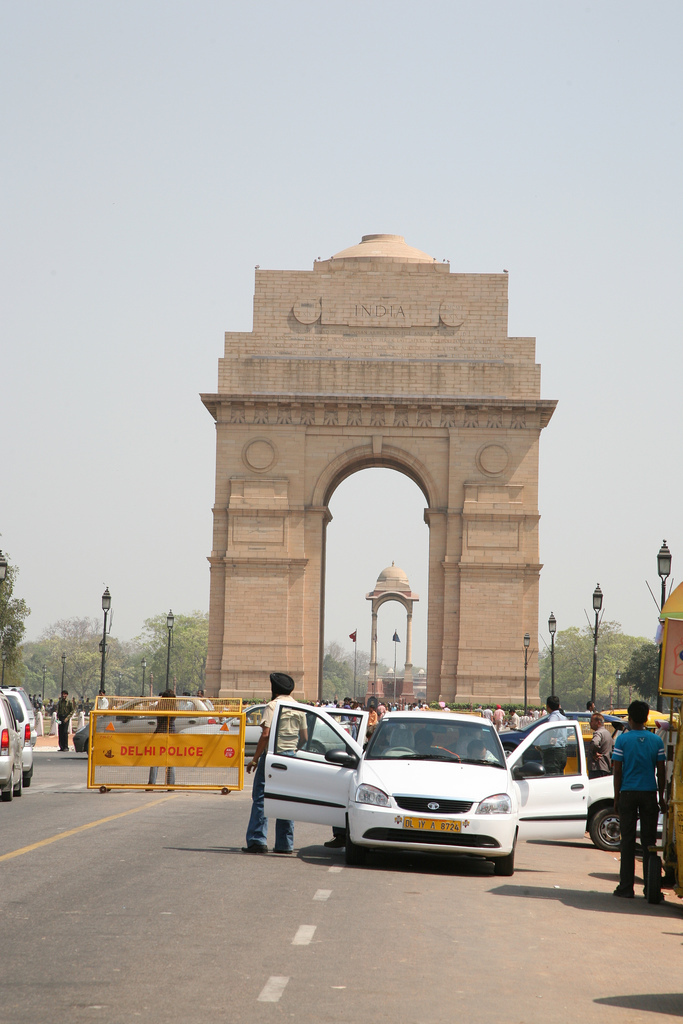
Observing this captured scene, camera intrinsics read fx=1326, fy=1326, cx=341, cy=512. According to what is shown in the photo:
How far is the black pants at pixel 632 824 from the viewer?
11.1 m

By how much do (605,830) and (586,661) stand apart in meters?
130

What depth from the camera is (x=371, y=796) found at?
11555mm

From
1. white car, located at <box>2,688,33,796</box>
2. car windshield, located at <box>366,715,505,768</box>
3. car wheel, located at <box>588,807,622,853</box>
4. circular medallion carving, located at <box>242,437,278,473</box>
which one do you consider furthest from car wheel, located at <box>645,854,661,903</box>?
circular medallion carving, located at <box>242,437,278,473</box>

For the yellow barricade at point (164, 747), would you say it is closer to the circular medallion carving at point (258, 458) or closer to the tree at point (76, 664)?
the circular medallion carving at point (258, 458)

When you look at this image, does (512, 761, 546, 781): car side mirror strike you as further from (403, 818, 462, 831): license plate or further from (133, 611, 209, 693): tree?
(133, 611, 209, 693): tree

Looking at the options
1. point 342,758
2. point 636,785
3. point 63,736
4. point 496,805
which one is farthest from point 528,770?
point 63,736

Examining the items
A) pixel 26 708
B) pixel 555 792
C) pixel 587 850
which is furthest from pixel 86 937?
pixel 26 708

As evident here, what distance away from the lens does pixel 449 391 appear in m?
48.1

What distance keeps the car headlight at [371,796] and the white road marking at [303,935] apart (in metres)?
3.06

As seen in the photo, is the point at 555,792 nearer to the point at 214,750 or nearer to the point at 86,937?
the point at 86,937

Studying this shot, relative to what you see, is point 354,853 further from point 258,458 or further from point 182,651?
point 182,651

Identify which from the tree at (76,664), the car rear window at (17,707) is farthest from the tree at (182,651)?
the car rear window at (17,707)

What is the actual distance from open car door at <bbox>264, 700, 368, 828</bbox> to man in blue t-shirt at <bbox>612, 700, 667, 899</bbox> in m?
2.45

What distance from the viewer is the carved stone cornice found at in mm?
47812
